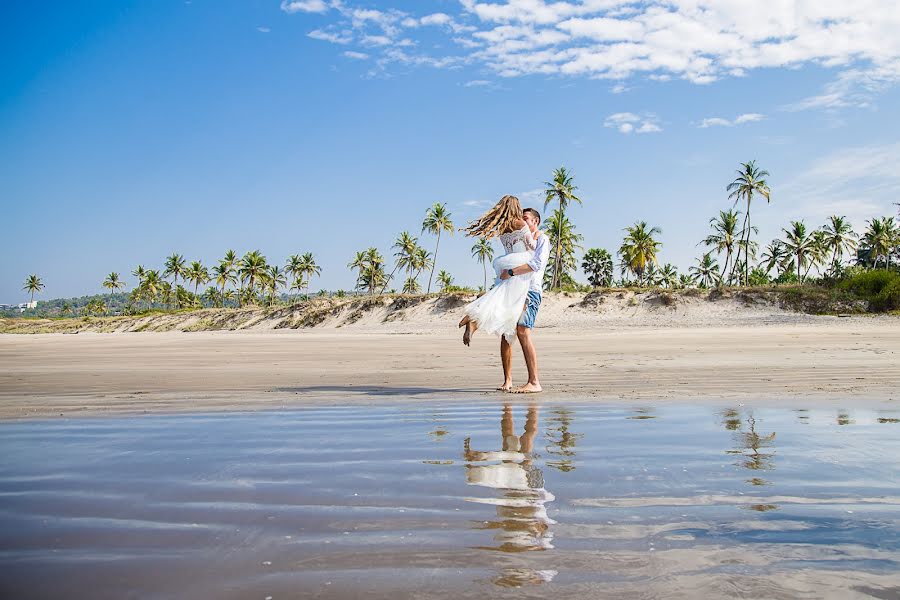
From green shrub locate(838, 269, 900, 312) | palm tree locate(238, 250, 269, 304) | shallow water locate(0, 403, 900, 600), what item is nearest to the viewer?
shallow water locate(0, 403, 900, 600)

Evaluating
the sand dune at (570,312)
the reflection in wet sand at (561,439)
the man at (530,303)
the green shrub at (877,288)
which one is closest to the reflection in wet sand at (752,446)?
the reflection in wet sand at (561,439)

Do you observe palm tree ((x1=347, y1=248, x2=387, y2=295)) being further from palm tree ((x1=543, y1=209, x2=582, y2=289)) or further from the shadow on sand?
the shadow on sand

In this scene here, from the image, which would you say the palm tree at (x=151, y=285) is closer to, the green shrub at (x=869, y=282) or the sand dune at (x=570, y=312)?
the sand dune at (x=570, y=312)

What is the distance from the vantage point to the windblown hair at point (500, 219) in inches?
284

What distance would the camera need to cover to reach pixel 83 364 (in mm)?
11297

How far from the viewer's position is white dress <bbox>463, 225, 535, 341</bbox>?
7020 mm

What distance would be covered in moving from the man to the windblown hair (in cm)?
16

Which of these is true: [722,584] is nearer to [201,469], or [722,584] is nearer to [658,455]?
[658,455]

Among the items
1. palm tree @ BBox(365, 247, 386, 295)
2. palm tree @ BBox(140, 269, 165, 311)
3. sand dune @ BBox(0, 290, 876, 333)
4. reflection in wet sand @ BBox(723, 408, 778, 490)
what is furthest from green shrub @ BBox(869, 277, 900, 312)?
palm tree @ BBox(140, 269, 165, 311)

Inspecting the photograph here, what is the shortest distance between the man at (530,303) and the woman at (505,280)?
6cm

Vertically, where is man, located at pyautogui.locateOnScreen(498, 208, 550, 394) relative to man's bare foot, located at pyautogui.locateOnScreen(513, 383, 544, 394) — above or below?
above

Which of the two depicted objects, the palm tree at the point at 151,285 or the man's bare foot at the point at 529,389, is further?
the palm tree at the point at 151,285

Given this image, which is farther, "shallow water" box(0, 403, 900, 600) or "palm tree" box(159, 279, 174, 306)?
"palm tree" box(159, 279, 174, 306)

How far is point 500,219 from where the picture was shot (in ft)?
23.8
